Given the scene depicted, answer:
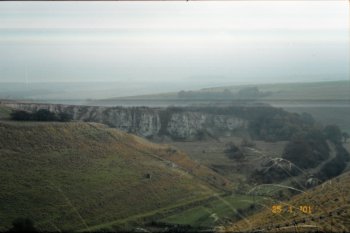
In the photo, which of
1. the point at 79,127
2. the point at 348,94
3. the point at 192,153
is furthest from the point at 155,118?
the point at 348,94

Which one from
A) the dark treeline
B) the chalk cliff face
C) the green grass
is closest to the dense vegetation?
the chalk cliff face

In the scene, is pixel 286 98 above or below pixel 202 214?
above

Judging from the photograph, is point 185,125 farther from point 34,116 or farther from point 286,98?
point 34,116

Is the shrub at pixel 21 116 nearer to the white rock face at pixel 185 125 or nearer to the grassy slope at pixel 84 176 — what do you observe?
the grassy slope at pixel 84 176

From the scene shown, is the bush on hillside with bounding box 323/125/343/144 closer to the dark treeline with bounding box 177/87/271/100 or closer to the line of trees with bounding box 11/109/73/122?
the dark treeline with bounding box 177/87/271/100

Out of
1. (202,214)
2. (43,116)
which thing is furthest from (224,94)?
(202,214)
